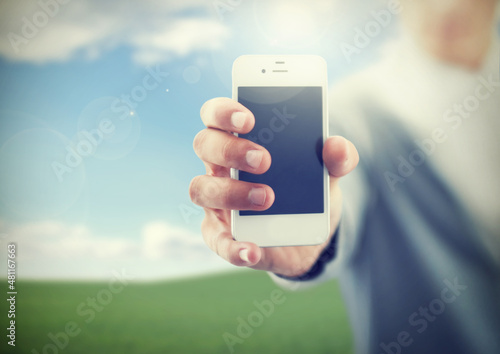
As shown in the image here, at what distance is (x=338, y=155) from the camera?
710mm

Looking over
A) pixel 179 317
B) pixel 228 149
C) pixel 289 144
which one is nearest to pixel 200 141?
pixel 228 149

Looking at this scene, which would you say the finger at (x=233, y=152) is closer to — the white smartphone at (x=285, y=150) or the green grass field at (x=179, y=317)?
the white smartphone at (x=285, y=150)

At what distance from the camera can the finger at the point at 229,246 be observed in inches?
27.0

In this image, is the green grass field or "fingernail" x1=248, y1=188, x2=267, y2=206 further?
the green grass field

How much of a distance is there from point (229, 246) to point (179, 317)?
1.41 feet

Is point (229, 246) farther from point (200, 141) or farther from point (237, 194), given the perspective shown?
point (200, 141)

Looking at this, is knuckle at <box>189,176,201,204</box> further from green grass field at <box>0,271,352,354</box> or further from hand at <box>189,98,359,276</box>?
green grass field at <box>0,271,352,354</box>

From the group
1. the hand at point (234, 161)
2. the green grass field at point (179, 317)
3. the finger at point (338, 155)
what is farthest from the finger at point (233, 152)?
the green grass field at point (179, 317)

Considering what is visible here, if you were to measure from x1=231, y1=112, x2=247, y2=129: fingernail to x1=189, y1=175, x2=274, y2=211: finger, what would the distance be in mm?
110

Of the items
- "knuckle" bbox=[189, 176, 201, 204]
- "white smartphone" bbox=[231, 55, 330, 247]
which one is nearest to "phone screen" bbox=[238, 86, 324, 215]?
"white smartphone" bbox=[231, 55, 330, 247]

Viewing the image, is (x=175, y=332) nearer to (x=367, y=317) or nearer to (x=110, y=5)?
(x=367, y=317)

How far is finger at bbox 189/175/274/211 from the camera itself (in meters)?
0.69

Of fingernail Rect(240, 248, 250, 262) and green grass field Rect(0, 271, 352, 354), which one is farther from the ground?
fingernail Rect(240, 248, 250, 262)

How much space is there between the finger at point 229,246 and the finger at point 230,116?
0.22 meters
